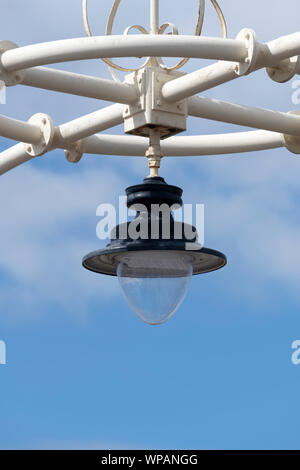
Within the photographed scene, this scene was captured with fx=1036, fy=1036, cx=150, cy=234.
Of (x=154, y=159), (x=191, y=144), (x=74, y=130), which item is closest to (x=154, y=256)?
(x=154, y=159)

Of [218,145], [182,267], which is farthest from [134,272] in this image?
[218,145]

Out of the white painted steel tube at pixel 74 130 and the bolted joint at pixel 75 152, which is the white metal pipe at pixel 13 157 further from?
the bolted joint at pixel 75 152

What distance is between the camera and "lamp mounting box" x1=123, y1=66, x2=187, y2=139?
9.14m

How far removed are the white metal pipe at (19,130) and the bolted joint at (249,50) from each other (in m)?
2.64

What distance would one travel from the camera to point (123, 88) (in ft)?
30.2

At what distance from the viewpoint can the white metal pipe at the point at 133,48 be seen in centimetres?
823

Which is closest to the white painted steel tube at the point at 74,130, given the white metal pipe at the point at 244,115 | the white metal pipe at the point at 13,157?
the white metal pipe at the point at 13,157

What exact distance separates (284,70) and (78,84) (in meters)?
1.80

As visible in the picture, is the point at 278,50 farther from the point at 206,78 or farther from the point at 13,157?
the point at 13,157

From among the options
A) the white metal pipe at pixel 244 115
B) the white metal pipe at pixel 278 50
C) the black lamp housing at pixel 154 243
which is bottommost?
the black lamp housing at pixel 154 243

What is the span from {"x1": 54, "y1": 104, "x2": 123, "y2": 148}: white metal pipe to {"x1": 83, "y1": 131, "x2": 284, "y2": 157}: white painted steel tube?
60 centimetres

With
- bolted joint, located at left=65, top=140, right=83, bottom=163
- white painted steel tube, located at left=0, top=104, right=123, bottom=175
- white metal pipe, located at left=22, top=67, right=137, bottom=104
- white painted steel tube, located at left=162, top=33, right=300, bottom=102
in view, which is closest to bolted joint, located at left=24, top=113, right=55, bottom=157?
white painted steel tube, located at left=0, top=104, right=123, bottom=175
